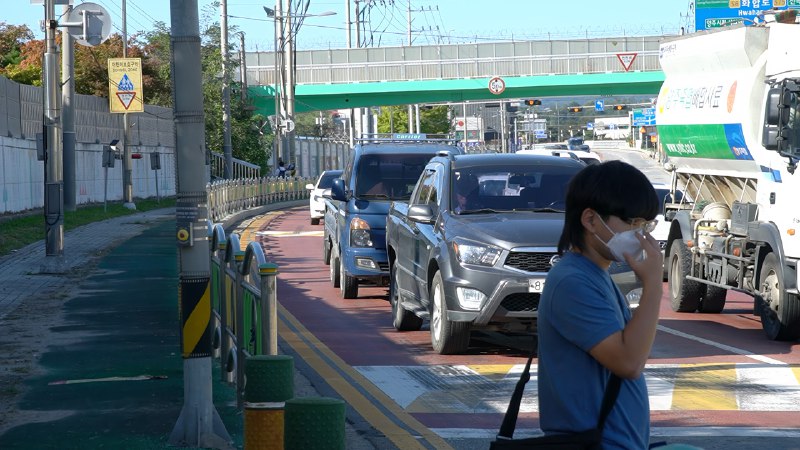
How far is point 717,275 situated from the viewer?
16297mm

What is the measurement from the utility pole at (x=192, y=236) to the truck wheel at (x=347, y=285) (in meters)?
9.47

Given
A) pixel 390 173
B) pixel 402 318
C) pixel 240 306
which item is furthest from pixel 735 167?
pixel 240 306

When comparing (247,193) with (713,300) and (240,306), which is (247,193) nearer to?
(713,300)

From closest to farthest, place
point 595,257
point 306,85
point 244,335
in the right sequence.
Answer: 1. point 595,257
2. point 244,335
3. point 306,85

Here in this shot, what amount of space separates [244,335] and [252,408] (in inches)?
103

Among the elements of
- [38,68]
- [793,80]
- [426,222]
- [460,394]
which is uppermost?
[38,68]

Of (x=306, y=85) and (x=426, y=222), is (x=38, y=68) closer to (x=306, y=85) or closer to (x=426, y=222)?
(x=306, y=85)

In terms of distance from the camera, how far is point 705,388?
36.1 ft

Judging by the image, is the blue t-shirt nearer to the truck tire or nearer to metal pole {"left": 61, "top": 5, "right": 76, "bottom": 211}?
the truck tire

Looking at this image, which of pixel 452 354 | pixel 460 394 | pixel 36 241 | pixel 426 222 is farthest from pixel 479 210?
pixel 36 241

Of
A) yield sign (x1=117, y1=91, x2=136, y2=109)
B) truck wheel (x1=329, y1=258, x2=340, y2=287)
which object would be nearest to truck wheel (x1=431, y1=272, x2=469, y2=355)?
truck wheel (x1=329, y1=258, x2=340, y2=287)

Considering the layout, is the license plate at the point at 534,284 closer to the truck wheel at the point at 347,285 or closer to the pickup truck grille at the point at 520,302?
the pickup truck grille at the point at 520,302

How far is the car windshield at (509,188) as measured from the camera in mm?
13609

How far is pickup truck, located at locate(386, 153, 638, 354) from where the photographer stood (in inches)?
488
